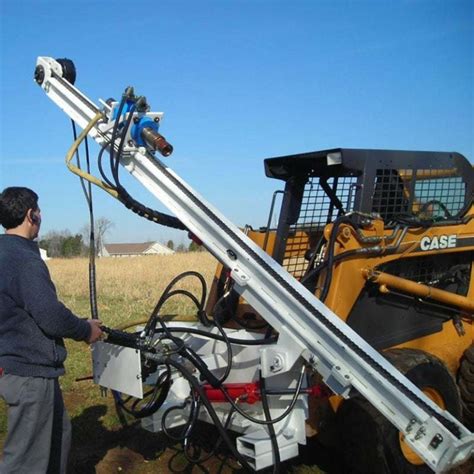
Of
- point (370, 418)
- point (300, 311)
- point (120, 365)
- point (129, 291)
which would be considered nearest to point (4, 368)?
point (120, 365)

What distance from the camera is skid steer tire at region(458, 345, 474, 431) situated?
14.4ft

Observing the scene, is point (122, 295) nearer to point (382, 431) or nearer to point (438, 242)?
point (438, 242)

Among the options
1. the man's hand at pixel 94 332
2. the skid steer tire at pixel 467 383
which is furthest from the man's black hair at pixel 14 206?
the skid steer tire at pixel 467 383

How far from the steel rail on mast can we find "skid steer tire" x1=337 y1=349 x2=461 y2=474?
34 centimetres

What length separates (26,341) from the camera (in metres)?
3.22

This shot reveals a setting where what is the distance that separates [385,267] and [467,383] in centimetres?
120

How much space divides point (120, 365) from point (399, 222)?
211cm

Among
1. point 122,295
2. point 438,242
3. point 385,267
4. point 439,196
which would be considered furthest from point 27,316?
point 122,295

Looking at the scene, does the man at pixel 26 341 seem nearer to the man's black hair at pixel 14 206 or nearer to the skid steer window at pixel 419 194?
the man's black hair at pixel 14 206

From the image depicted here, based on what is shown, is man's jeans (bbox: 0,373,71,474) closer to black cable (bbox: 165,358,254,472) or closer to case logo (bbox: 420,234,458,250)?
black cable (bbox: 165,358,254,472)

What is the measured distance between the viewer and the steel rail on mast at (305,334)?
3088 mm

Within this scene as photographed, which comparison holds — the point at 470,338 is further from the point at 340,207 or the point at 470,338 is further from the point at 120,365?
the point at 120,365

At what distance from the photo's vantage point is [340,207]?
4684 mm

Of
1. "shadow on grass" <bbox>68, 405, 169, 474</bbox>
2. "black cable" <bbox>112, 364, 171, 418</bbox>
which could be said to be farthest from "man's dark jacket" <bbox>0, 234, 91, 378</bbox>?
"shadow on grass" <bbox>68, 405, 169, 474</bbox>
